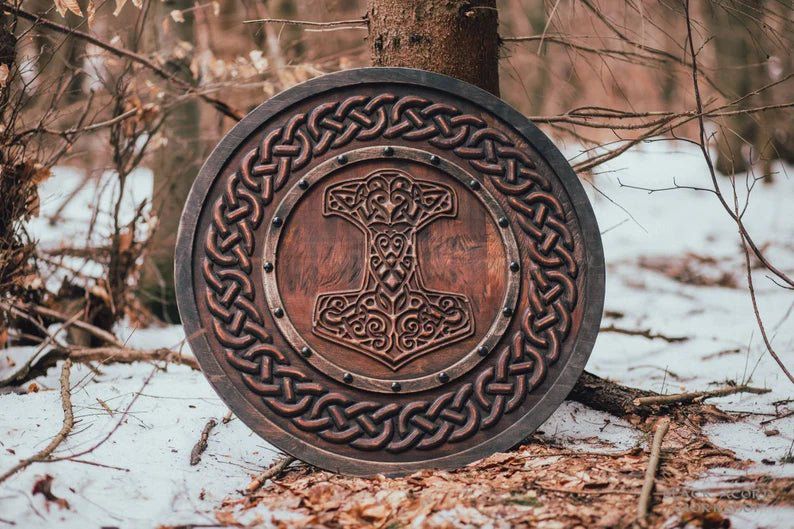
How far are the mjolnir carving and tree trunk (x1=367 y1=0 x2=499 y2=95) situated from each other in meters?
0.60

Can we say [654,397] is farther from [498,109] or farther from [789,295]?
[789,295]

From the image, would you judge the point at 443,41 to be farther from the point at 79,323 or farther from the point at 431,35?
the point at 79,323

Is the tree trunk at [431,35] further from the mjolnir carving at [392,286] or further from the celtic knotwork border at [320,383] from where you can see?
the mjolnir carving at [392,286]

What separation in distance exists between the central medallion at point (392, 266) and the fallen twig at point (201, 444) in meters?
0.53

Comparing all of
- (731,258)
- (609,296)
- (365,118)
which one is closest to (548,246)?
(365,118)

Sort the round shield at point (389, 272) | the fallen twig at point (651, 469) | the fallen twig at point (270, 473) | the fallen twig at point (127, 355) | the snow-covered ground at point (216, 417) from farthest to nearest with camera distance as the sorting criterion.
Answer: the fallen twig at point (127, 355), the round shield at point (389, 272), the fallen twig at point (270, 473), the snow-covered ground at point (216, 417), the fallen twig at point (651, 469)

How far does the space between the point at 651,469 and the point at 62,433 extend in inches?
75.5

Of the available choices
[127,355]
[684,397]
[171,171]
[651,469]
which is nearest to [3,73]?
[127,355]

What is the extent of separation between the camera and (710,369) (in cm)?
367

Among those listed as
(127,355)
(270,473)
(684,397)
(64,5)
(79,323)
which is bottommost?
(270,473)

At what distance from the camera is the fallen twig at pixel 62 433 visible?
7.11 ft

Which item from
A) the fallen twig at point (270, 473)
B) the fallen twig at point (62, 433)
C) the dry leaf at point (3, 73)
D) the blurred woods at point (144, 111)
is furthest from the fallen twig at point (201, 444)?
the dry leaf at point (3, 73)

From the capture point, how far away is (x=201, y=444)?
8.84ft

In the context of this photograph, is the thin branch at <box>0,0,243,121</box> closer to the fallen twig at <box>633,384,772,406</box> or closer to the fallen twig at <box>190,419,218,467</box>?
the fallen twig at <box>190,419,218,467</box>
